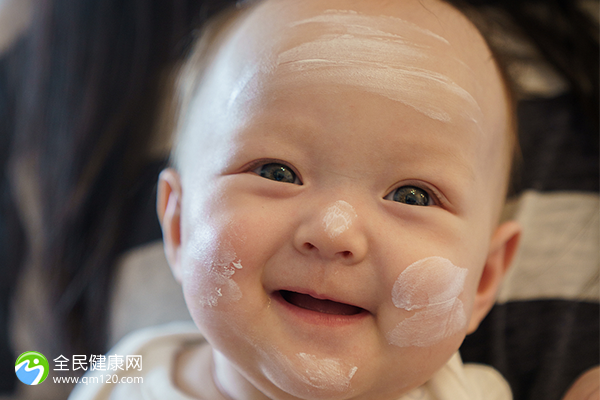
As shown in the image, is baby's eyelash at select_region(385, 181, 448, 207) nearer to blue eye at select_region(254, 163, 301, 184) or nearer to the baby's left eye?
the baby's left eye

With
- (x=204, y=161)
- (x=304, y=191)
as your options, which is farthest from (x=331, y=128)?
(x=204, y=161)

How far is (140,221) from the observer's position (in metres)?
1.29

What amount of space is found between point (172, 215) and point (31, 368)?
62 centimetres

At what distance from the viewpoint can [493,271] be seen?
3.22 feet

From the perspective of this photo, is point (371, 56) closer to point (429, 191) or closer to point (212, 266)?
point (429, 191)

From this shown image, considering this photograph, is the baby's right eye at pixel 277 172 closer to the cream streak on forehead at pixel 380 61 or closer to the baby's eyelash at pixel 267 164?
the baby's eyelash at pixel 267 164

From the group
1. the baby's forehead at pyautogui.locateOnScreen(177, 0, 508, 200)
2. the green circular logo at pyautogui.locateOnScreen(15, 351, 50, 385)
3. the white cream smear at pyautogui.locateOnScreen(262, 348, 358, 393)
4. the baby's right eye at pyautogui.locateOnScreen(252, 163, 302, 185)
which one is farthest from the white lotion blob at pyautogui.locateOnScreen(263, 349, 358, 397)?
the green circular logo at pyautogui.locateOnScreen(15, 351, 50, 385)

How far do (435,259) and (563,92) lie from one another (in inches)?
30.1

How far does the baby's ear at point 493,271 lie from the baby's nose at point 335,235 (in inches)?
14.6

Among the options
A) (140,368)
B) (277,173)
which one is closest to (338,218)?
(277,173)

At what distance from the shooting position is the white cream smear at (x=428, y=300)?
736 mm

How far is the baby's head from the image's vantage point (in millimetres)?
737

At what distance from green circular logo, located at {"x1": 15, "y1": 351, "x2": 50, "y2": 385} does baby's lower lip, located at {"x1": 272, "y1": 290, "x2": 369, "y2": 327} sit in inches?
31.8

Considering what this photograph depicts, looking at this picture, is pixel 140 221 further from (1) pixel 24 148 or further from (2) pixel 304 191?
(2) pixel 304 191
